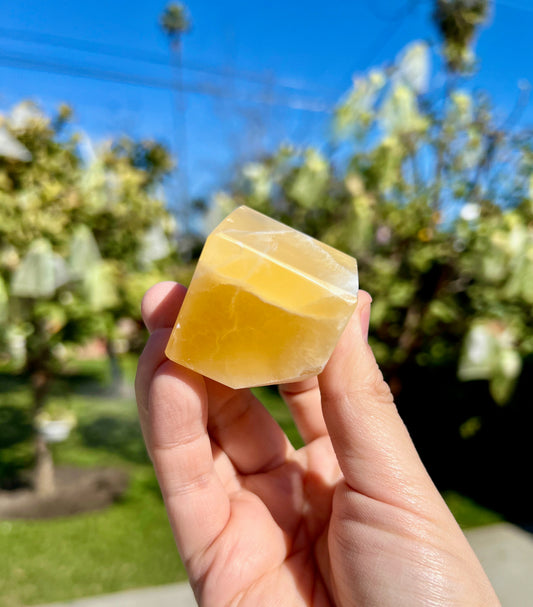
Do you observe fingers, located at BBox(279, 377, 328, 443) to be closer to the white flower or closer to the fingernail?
the fingernail

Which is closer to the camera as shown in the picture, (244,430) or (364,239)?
(244,430)

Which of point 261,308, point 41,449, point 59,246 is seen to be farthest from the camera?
point 41,449

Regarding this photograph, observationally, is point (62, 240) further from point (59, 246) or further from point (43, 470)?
point (43, 470)

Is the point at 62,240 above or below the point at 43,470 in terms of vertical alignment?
above

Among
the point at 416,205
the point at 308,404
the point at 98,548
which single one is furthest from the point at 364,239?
the point at 98,548

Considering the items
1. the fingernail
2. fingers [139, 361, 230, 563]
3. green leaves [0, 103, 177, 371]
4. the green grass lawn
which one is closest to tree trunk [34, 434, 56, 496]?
the green grass lawn

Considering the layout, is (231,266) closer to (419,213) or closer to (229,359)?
(229,359)

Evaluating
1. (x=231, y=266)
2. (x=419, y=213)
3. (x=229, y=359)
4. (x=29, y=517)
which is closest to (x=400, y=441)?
(x=229, y=359)
